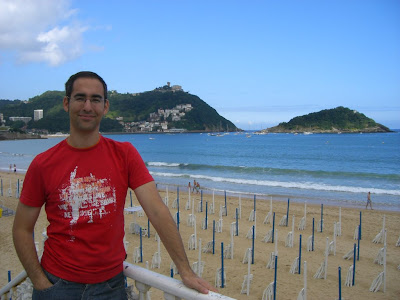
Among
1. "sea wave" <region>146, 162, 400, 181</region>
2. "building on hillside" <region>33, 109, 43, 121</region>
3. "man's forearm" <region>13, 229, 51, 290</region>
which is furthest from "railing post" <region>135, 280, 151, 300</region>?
"building on hillside" <region>33, 109, 43, 121</region>

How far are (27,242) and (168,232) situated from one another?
73 centimetres

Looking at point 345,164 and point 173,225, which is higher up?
point 173,225

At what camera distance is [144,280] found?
5.88ft

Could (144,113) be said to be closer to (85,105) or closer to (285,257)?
(285,257)

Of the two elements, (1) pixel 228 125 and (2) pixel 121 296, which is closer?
(2) pixel 121 296

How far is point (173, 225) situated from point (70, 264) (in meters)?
0.53

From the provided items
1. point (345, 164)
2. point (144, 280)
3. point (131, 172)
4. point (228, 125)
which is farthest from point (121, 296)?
point (228, 125)

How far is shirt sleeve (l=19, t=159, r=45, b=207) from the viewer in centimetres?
166

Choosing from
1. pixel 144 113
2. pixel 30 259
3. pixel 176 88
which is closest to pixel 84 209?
pixel 30 259

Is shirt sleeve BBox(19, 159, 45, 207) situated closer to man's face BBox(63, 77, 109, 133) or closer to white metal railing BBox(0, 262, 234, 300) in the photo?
man's face BBox(63, 77, 109, 133)

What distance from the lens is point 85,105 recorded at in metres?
Result: 1.72

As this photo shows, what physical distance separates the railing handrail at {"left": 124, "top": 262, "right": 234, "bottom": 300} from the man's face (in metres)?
0.79

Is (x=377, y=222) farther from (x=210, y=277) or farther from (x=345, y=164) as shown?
(x=345, y=164)

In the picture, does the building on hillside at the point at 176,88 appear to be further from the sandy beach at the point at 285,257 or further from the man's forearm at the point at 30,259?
the man's forearm at the point at 30,259
